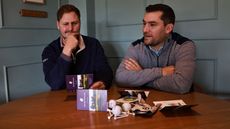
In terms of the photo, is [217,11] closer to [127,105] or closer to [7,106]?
[127,105]

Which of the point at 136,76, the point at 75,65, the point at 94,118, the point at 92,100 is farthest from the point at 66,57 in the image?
the point at 94,118

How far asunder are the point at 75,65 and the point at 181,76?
83 cm

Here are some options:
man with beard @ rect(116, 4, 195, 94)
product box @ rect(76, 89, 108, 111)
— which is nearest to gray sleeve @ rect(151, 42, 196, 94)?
man with beard @ rect(116, 4, 195, 94)

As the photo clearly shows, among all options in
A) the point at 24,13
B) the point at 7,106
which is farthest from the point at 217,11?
the point at 7,106

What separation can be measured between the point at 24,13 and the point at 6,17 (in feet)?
0.60

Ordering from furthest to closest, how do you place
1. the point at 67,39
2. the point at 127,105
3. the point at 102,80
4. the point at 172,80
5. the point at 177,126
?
1. the point at 67,39
2. the point at 102,80
3. the point at 172,80
4. the point at 127,105
5. the point at 177,126

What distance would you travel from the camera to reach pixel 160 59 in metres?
1.84

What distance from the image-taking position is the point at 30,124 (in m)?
0.99

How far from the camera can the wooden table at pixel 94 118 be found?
0.96 metres

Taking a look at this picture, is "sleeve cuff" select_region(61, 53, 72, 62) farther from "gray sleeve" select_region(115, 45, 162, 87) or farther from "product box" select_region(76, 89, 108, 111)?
"product box" select_region(76, 89, 108, 111)

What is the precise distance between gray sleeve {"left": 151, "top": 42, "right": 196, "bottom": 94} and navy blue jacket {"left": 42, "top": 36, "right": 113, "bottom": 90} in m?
0.38

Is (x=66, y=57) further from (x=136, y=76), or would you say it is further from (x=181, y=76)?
(x=181, y=76)

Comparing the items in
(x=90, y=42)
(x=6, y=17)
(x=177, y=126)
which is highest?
(x=6, y=17)

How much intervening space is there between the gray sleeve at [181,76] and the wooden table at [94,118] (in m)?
0.20
